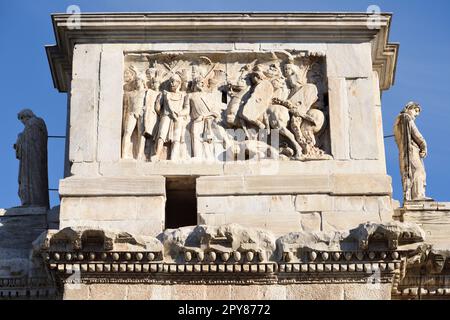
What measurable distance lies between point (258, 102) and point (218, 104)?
0.56m

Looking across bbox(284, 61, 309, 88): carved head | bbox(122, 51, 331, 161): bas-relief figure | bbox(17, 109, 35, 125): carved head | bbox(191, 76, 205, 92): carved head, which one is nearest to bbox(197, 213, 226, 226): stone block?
bbox(122, 51, 331, 161): bas-relief figure

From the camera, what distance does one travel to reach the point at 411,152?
19.9 m

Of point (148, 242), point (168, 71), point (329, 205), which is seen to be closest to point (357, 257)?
point (329, 205)

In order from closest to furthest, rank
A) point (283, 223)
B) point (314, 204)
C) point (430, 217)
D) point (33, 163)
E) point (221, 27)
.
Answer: point (283, 223), point (314, 204), point (430, 217), point (221, 27), point (33, 163)

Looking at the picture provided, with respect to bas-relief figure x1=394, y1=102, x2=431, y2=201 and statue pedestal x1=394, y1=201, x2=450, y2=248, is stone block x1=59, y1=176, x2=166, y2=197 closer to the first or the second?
statue pedestal x1=394, y1=201, x2=450, y2=248

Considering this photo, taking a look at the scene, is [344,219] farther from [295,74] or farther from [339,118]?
[295,74]

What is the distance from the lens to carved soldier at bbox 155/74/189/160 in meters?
18.8

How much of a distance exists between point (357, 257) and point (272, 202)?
1.47 meters

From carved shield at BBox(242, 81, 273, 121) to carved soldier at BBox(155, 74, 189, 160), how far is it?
0.82m

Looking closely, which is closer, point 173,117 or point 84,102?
point 173,117

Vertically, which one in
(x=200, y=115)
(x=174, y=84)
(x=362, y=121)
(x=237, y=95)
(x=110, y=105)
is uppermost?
(x=174, y=84)

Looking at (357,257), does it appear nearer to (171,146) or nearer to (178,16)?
(171,146)

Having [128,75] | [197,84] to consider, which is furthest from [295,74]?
[128,75]
